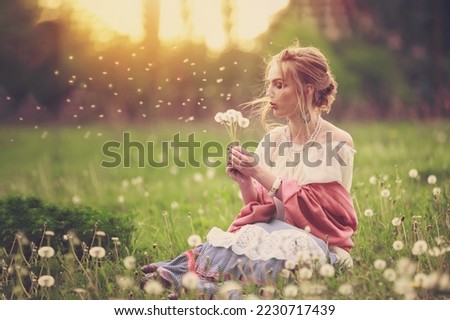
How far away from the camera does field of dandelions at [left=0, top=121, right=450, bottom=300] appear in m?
2.92

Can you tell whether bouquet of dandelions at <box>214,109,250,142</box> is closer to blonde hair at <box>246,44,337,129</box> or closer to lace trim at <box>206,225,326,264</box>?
blonde hair at <box>246,44,337,129</box>

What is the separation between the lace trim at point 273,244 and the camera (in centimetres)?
292

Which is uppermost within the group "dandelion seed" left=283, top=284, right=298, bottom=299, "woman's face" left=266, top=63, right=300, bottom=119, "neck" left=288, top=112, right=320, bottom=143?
"woman's face" left=266, top=63, right=300, bottom=119

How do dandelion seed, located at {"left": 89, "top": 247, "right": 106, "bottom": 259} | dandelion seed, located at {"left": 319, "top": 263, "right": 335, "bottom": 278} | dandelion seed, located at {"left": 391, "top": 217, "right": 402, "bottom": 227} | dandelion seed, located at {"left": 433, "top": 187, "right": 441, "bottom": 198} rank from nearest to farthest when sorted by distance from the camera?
dandelion seed, located at {"left": 319, "top": 263, "right": 335, "bottom": 278}
dandelion seed, located at {"left": 89, "top": 247, "right": 106, "bottom": 259}
dandelion seed, located at {"left": 391, "top": 217, "right": 402, "bottom": 227}
dandelion seed, located at {"left": 433, "top": 187, "right": 441, "bottom": 198}

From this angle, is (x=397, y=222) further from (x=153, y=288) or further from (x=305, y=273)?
(x=153, y=288)

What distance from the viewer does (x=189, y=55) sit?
687 cm

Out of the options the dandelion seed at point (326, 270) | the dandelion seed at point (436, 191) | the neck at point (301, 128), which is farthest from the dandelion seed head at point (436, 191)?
the dandelion seed at point (326, 270)

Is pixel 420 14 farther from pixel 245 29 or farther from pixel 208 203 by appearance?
pixel 208 203

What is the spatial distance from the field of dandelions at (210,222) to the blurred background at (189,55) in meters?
0.55

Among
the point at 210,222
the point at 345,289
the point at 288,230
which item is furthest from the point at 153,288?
the point at 210,222

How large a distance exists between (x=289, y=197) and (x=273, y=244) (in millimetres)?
224

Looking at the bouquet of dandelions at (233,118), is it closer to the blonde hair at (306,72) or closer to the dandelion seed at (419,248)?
the blonde hair at (306,72)

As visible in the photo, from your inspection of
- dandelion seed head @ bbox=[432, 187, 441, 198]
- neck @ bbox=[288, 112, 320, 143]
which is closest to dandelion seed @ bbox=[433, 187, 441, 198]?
dandelion seed head @ bbox=[432, 187, 441, 198]
